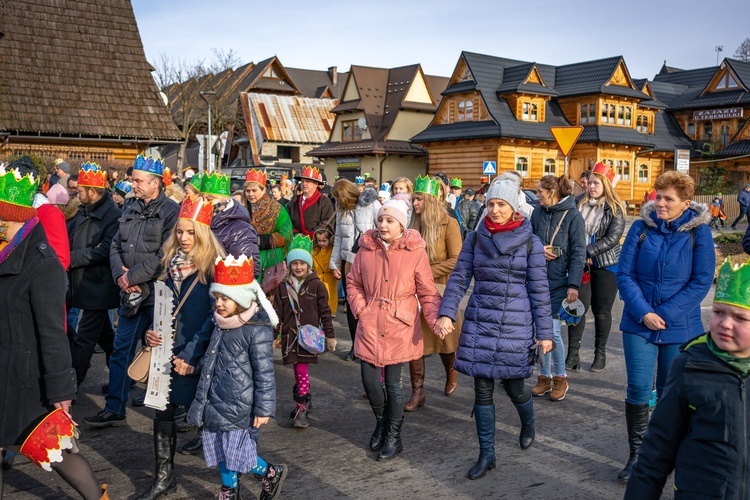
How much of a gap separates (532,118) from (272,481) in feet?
123

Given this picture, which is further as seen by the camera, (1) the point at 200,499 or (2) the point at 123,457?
(2) the point at 123,457

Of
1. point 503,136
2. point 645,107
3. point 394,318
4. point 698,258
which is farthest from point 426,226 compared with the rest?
point 645,107

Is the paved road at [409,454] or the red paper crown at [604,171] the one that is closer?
the paved road at [409,454]

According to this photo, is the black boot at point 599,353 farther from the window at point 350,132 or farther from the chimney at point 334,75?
the chimney at point 334,75

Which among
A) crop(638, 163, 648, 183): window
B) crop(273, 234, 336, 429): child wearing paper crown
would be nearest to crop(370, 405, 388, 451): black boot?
crop(273, 234, 336, 429): child wearing paper crown

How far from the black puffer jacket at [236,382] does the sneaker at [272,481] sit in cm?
38

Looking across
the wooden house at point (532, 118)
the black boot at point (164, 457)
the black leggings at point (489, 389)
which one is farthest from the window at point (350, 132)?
the black boot at point (164, 457)

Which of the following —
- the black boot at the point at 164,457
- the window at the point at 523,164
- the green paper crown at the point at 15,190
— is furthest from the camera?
the window at the point at 523,164

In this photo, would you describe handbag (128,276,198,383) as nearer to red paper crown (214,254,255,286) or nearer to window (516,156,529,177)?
red paper crown (214,254,255,286)

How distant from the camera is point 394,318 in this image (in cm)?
537

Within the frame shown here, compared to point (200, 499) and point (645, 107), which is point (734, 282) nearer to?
point (200, 499)

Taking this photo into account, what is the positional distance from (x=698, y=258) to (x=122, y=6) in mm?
24830

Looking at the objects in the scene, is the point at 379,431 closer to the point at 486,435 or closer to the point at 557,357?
the point at 486,435

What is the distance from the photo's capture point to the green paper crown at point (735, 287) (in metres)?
2.56
